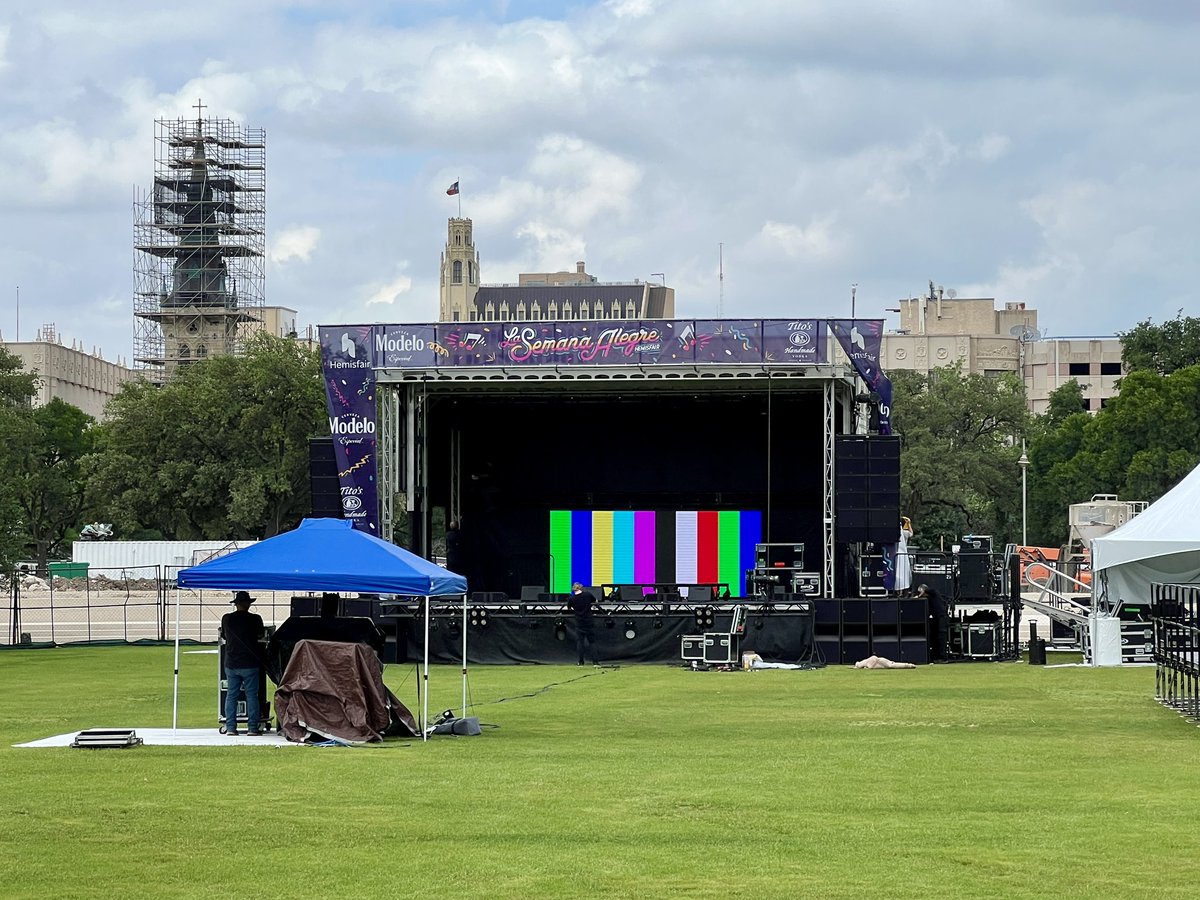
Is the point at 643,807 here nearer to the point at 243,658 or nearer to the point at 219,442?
the point at 243,658

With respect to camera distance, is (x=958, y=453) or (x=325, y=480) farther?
(x=958, y=453)

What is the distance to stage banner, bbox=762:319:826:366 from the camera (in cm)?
3306

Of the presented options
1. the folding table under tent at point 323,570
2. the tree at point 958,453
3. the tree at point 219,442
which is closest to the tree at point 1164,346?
the tree at point 958,453

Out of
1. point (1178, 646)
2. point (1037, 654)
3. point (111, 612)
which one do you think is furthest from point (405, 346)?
point (111, 612)

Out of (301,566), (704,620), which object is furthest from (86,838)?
(704,620)

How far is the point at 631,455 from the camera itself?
38375 millimetres

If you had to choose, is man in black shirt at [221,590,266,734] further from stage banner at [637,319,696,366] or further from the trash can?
the trash can

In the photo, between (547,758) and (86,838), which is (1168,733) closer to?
(547,758)

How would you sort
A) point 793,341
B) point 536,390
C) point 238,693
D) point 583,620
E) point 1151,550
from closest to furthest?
point 238,693 → point 1151,550 → point 583,620 → point 793,341 → point 536,390

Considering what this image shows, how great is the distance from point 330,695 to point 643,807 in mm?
5873

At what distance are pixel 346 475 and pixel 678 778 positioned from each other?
20.4 m

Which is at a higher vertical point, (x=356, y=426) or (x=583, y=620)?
(x=356, y=426)

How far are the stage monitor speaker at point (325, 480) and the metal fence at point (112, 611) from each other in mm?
2506

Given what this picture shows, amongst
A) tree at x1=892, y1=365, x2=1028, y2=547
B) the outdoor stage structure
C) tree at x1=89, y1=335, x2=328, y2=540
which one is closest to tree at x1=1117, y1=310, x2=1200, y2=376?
tree at x1=892, y1=365, x2=1028, y2=547
